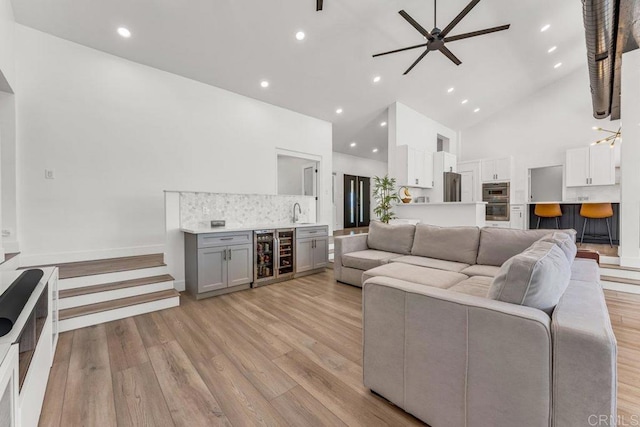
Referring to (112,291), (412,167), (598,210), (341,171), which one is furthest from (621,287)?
(341,171)

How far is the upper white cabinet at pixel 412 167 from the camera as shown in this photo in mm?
6035

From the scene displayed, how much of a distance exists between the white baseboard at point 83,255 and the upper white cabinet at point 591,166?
947 cm

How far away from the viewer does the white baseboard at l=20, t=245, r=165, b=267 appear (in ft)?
10.4

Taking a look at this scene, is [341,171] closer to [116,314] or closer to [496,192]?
[496,192]

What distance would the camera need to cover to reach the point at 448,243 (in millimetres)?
3217

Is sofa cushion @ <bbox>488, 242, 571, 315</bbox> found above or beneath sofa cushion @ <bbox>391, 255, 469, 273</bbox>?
above

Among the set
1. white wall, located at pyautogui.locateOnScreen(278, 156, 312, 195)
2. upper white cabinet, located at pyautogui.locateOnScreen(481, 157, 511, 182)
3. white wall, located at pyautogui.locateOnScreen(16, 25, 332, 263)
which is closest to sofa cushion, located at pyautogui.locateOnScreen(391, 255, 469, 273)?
white wall, located at pyautogui.locateOnScreen(16, 25, 332, 263)

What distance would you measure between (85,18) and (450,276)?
5106mm

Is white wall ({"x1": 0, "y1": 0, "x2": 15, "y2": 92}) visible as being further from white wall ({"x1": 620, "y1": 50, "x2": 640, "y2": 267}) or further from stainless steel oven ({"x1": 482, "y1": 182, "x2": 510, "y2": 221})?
stainless steel oven ({"x1": 482, "y1": 182, "x2": 510, "y2": 221})

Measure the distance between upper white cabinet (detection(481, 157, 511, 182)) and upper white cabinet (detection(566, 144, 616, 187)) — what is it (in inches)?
49.7

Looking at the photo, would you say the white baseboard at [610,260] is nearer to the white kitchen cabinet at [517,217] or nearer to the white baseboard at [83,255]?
the white kitchen cabinet at [517,217]

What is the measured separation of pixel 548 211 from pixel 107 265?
8.92 metres

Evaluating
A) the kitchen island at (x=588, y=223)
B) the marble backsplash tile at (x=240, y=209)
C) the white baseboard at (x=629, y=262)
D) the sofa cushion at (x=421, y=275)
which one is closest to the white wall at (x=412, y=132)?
the marble backsplash tile at (x=240, y=209)

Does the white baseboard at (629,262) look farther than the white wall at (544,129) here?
No
